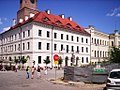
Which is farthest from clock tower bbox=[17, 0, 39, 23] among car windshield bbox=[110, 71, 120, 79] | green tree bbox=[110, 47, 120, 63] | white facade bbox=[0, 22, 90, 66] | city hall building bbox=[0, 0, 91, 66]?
car windshield bbox=[110, 71, 120, 79]

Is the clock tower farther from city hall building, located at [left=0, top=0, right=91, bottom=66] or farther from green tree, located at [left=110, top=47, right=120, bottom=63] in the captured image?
green tree, located at [left=110, top=47, right=120, bottom=63]

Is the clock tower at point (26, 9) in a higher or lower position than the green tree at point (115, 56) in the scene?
higher

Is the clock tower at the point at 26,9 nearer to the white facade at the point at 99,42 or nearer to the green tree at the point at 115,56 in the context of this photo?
the white facade at the point at 99,42

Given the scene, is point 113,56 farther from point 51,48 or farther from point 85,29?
point 85,29

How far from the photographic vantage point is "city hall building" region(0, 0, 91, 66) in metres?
47.5

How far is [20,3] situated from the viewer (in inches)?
2532

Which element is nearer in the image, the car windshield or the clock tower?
the car windshield

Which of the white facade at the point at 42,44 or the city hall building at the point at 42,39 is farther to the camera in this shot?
the city hall building at the point at 42,39

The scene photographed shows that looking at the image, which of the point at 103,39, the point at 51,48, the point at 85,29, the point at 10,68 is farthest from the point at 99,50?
the point at 10,68

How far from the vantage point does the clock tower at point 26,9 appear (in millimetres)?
60797

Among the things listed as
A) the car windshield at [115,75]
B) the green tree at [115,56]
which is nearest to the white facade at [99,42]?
the green tree at [115,56]

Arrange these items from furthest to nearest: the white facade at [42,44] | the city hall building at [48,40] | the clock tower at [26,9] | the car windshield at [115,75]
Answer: the clock tower at [26,9], the city hall building at [48,40], the white facade at [42,44], the car windshield at [115,75]

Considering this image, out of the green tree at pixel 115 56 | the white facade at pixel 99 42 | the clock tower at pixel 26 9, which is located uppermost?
the clock tower at pixel 26 9

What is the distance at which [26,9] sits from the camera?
61156mm
